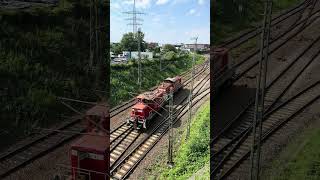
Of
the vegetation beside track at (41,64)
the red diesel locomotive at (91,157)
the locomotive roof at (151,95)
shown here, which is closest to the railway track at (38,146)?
the vegetation beside track at (41,64)

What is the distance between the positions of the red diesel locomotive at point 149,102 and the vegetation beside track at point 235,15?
7.20 ft

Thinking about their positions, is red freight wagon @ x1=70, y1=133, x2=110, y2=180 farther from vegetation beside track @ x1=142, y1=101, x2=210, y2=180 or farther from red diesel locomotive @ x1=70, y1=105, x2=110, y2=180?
vegetation beside track @ x1=142, y1=101, x2=210, y2=180

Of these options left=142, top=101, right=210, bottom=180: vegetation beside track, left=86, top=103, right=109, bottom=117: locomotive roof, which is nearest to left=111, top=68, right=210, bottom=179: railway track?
left=142, top=101, right=210, bottom=180: vegetation beside track

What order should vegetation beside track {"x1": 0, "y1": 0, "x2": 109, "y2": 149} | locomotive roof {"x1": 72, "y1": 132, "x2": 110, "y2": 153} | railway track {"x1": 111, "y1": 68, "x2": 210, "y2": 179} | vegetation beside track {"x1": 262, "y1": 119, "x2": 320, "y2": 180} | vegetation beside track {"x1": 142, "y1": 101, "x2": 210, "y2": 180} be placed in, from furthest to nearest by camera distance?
vegetation beside track {"x1": 0, "y1": 0, "x2": 109, "y2": 149} → railway track {"x1": 111, "y1": 68, "x2": 210, "y2": 179} → vegetation beside track {"x1": 142, "y1": 101, "x2": 210, "y2": 180} → locomotive roof {"x1": 72, "y1": 132, "x2": 110, "y2": 153} → vegetation beside track {"x1": 262, "y1": 119, "x2": 320, "y2": 180}

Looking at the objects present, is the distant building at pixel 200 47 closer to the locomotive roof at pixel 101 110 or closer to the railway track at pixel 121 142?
the railway track at pixel 121 142

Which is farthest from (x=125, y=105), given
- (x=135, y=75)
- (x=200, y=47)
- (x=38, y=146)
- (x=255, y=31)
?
(x=255, y=31)

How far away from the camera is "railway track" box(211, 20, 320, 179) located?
644 centimetres

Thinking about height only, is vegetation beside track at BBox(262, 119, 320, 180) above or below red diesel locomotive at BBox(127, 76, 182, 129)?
below

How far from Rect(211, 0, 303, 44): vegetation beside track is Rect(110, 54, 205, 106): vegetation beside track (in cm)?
174

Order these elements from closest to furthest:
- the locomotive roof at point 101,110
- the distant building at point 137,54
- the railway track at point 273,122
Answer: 1. the railway track at point 273,122
2. the locomotive roof at point 101,110
3. the distant building at point 137,54

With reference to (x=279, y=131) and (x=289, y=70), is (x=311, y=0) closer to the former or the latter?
(x=289, y=70)

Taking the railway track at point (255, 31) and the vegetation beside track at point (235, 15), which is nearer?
the vegetation beside track at point (235, 15)

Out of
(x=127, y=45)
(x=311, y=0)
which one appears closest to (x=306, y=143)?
(x=311, y=0)

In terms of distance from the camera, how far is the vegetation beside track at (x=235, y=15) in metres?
6.29
